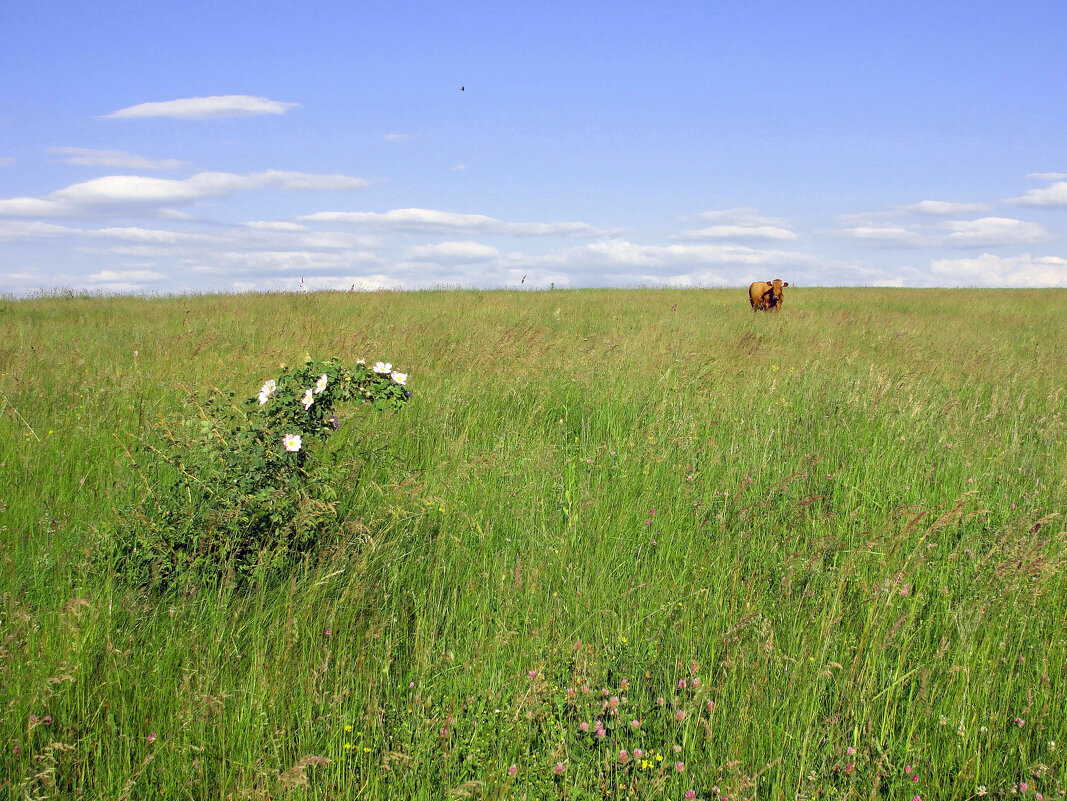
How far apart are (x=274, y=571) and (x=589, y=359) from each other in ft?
13.5

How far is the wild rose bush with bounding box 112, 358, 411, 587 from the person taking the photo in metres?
2.61

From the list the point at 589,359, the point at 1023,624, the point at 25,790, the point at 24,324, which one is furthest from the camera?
the point at 24,324

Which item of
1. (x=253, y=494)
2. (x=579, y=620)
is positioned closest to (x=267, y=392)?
(x=253, y=494)

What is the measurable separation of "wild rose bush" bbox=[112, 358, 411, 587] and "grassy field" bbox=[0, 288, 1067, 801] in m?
0.14

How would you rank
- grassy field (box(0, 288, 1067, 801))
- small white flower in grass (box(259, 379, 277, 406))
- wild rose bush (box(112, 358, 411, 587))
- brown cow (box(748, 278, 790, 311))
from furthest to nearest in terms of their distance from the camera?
brown cow (box(748, 278, 790, 311))
small white flower in grass (box(259, 379, 277, 406))
wild rose bush (box(112, 358, 411, 587))
grassy field (box(0, 288, 1067, 801))

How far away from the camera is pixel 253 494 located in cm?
280

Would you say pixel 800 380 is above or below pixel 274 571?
above

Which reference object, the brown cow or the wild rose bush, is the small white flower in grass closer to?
the wild rose bush

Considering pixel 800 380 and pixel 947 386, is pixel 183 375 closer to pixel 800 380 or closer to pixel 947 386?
pixel 800 380

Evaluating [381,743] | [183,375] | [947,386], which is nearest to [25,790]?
[381,743]

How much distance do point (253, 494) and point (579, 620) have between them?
142 centimetres

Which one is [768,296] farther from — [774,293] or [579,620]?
[579,620]

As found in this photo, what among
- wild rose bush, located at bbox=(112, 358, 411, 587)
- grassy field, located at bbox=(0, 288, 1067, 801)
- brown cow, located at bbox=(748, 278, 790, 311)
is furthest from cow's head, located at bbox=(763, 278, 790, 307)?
wild rose bush, located at bbox=(112, 358, 411, 587)

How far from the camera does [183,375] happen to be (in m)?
5.85
